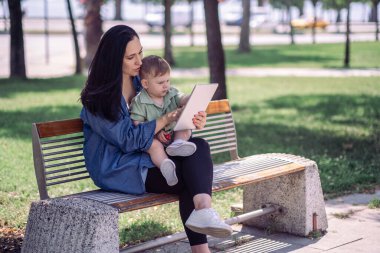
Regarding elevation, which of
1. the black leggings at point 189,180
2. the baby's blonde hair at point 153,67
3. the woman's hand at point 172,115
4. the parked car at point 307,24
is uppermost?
the baby's blonde hair at point 153,67

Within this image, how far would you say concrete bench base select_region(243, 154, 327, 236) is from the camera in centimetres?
567

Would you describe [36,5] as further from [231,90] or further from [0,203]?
[0,203]

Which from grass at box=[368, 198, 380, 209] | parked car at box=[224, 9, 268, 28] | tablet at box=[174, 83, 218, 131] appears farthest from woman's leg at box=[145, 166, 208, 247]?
parked car at box=[224, 9, 268, 28]

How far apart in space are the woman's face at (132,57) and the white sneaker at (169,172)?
0.65m

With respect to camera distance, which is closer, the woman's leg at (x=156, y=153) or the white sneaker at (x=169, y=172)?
the white sneaker at (x=169, y=172)

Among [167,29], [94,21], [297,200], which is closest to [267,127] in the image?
[297,200]

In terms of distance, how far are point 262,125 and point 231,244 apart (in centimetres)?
586

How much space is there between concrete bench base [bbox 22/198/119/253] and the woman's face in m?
0.93

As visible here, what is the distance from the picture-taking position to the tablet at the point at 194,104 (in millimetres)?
4594

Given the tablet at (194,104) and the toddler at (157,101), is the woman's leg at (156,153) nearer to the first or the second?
the toddler at (157,101)

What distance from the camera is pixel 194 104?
4676mm

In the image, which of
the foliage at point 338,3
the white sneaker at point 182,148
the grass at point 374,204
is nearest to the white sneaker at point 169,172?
the white sneaker at point 182,148

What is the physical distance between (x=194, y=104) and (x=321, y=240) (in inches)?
62.5

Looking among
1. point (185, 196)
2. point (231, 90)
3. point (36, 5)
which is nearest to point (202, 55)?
point (231, 90)
